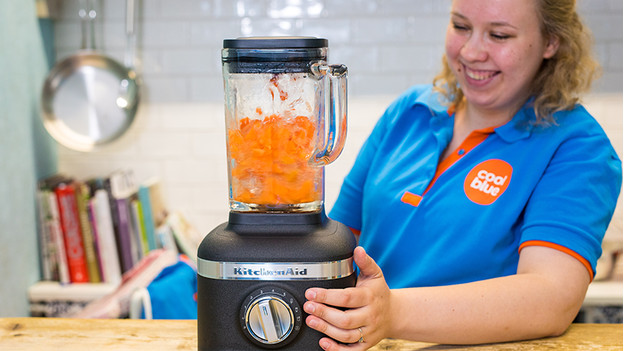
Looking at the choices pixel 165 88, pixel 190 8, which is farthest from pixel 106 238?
pixel 190 8

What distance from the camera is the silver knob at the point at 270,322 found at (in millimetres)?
756

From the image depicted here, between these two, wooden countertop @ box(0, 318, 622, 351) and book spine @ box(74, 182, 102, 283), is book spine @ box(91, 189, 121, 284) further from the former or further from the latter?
wooden countertop @ box(0, 318, 622, 351)

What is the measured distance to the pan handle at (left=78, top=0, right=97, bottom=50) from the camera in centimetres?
213

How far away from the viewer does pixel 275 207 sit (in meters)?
0.79

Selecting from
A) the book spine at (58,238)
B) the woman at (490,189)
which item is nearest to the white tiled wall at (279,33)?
the book spine at (58,238)

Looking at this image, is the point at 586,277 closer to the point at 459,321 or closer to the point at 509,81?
the point at 459,321

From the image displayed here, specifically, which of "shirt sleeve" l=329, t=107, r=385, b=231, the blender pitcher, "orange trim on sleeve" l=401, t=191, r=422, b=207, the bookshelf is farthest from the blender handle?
the bookshelf

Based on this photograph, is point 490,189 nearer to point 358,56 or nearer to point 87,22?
point 358,56

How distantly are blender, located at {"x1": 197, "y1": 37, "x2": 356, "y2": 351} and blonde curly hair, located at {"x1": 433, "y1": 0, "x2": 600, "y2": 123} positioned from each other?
475 mm

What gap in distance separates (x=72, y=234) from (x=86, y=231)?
44 millimetres

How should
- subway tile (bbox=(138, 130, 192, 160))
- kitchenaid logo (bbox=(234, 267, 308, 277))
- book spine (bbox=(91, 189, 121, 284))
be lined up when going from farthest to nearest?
subway tile (bbox=(138, 130, 192, 160)) < book spine (bbox=(91, 189, 121, 284)) < kitchenaid logo (bbox=(234, 267, 308, 277))

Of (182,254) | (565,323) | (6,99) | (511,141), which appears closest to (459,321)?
(565,323)

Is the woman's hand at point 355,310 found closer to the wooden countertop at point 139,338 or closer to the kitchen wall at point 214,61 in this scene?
the wooden countertop at point 139,338

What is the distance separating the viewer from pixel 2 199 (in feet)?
6.14
